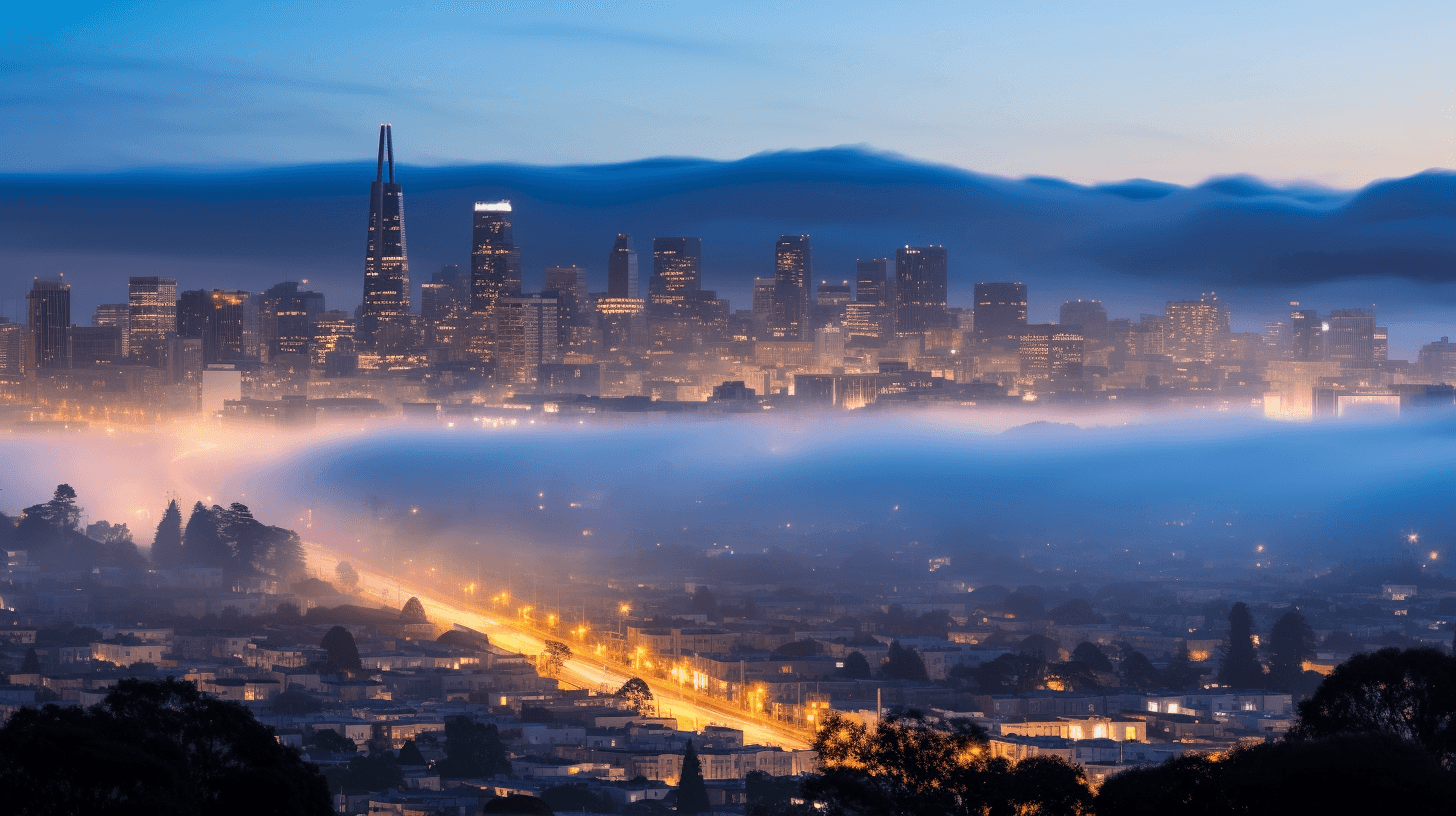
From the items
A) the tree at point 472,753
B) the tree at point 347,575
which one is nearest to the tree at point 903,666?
the tree at point 472,753

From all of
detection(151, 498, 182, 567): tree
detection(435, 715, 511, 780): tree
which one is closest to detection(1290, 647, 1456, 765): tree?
detection(435, 715, 511, 780): tree

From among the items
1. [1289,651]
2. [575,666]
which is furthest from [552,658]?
[1289,651]

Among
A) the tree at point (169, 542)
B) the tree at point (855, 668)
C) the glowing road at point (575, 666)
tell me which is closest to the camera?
the glowing road at point (575, 666)

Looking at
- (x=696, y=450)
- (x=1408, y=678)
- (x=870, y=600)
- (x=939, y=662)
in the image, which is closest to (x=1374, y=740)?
(x=1408, y=678)

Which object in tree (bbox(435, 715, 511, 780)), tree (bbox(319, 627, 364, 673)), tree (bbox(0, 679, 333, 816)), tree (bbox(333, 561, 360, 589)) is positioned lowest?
tree (bbox(333, 561, 360, 589))

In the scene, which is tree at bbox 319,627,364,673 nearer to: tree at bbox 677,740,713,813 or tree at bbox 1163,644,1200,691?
tree at bbox 677,740,713,813

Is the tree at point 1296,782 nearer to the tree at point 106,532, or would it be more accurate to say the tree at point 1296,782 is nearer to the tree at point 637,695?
the tree at point 637,695
